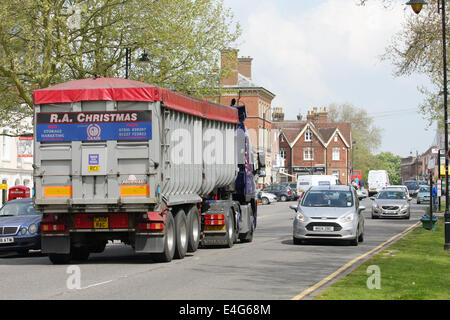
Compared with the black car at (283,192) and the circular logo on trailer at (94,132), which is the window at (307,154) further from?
the circular logo on trailer at (94,132)

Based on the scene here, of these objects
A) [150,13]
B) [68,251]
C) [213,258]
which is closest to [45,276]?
[68,251]

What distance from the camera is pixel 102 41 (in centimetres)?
3894

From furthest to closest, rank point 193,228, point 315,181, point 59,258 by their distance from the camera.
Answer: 1. point 315,181
2. point 193,228
3. point 59,258

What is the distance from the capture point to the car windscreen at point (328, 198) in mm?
24188

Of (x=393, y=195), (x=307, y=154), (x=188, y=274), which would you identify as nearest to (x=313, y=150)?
(x=307, y=154)

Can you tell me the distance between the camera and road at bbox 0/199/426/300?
12.4 meters

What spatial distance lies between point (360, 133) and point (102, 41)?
112m

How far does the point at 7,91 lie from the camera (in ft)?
121

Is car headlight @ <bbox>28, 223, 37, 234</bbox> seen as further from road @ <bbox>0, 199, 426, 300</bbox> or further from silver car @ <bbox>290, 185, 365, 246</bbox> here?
silver car @ <bbox>290, 185, 365, 246</bbox>

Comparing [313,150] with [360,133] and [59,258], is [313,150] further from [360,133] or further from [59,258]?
[59,258]

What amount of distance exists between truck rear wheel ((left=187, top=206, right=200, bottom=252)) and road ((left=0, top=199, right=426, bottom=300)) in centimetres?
26

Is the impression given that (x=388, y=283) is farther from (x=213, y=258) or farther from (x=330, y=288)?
(x=213, y=258)

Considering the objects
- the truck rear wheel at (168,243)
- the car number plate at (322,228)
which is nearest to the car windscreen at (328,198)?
the car number plate at (322,228)

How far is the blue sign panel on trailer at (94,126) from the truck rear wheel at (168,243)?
197 centimetres
